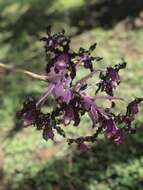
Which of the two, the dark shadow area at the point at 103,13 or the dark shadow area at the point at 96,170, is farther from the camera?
the dark shadow area at the point at 103,13

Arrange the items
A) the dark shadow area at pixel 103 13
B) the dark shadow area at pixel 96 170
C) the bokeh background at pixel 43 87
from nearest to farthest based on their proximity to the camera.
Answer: the dark shadow area at pixel 96 170 → the bokeh background at pixel 43 87 → the dark shadow area at pixel 103 13

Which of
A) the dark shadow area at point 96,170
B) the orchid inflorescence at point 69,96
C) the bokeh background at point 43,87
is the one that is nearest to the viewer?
the orchid inflorescence at point 69,96

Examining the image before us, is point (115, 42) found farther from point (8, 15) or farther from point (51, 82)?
point (51, 82)

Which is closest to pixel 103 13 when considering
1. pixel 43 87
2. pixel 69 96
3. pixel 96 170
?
pixel 43 87

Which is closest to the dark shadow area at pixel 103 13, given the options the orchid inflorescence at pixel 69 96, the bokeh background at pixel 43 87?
the bokeh background at pixel 43 87

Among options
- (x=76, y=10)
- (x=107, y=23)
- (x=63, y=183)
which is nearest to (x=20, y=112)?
(x=63, y=183)

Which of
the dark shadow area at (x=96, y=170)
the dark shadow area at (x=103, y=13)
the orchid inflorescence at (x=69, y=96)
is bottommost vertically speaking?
the dark shadow area at (x=96, y=170)

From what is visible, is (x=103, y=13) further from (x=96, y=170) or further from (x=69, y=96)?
(x=69, y=96)

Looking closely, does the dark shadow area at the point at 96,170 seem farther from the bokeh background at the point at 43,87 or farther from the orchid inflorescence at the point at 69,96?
the orchid inflorescence at the point at 69,96
